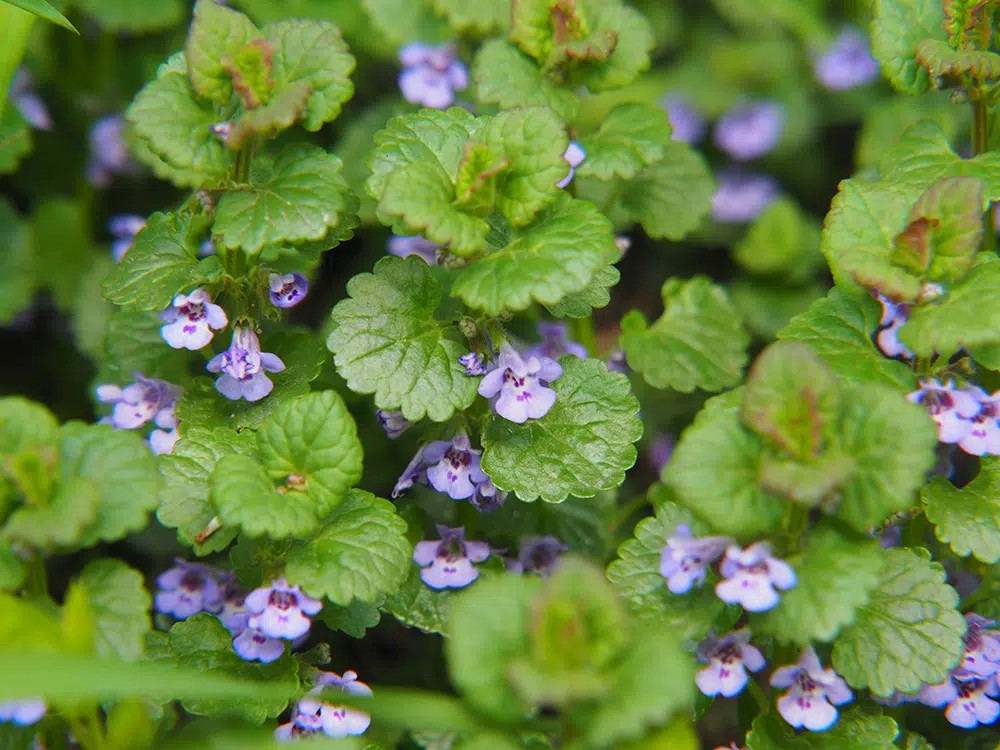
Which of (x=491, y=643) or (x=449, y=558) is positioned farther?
(x=449, y=558)

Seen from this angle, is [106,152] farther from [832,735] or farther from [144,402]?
[832,735]

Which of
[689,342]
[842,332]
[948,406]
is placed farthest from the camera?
[689,342]

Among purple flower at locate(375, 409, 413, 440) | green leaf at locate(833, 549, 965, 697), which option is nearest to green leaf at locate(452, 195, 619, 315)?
purple flower at locate(375, 409, 413, 440)

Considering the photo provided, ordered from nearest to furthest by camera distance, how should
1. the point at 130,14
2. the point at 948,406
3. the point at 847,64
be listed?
1. the point at 948,406
2. the point at 130,14
3. the point at 847,64

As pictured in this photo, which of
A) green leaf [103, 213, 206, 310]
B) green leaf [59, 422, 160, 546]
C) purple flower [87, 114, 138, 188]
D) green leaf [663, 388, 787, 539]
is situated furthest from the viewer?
purple flower [87, 114, 138, 188]

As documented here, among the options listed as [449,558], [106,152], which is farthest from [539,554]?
[106,152]

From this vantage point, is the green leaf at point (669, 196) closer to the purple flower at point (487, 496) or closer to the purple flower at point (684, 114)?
the purple flower at point (487, 496)

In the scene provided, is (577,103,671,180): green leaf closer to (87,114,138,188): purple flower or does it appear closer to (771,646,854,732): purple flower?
(771,646,854,732): purple flower
